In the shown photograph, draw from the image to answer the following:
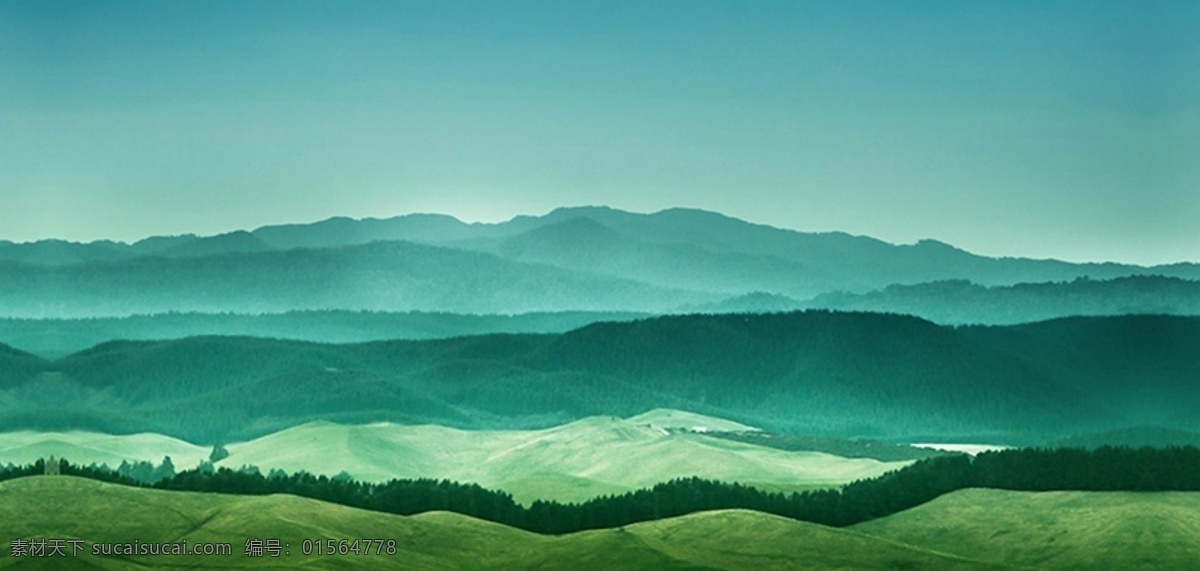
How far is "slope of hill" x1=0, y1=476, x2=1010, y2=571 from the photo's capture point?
16500cm

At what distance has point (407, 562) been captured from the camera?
537ft

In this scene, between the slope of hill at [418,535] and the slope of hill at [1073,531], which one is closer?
the slope of hill at [418,535]

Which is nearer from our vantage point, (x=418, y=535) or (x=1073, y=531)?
(x=418, y=535)

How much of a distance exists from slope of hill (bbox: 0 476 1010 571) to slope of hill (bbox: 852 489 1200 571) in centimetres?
1129

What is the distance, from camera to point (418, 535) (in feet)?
574

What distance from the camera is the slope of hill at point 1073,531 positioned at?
176m

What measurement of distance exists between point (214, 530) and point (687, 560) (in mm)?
36988

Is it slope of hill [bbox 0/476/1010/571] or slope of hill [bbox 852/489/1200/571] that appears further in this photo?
slope of hill [bbox 852/489/1200/571]

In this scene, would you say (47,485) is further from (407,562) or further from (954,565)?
(954,565)

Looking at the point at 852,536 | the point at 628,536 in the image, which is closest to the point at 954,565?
the point at 852,536

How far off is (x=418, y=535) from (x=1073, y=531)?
56.7 meters

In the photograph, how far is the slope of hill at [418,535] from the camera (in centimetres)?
16500

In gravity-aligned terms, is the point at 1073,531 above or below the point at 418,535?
above

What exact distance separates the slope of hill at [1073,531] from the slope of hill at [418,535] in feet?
37.0
